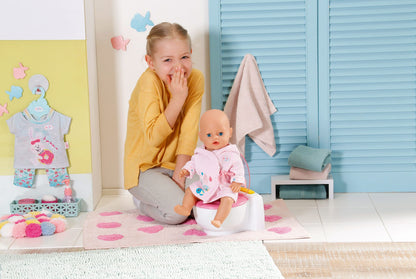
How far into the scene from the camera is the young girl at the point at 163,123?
2416 mm

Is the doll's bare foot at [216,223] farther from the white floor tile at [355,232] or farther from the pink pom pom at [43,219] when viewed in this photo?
the pink pom pom at [43,219]

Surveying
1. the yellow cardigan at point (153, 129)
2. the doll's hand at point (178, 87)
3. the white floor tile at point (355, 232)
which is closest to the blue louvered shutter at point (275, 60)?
the yellow cardigan at point (153, 129)

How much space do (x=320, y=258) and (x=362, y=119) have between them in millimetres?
1081

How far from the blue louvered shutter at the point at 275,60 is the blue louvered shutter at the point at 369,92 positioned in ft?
0.21

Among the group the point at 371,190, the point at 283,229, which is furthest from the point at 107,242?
the point at 371,190

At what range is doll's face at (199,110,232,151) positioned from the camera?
225 centimetres

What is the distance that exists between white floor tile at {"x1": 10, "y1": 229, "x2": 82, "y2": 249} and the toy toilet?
49 centimetres

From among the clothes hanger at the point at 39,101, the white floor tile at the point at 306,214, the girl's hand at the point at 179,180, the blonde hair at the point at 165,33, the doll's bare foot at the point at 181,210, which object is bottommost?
the white floor tile at the point at 306,214

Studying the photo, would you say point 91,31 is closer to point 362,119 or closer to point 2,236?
point 2,236

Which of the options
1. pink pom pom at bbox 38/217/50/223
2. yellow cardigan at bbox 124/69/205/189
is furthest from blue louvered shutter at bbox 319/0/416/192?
pink pom pom at bbox 38/217/50/223

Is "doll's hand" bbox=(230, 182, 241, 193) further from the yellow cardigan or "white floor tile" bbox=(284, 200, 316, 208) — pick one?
"white floor tile" bbox=(284, 200, 316, 208)

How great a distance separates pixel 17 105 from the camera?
2.64 m

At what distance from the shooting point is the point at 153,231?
2336mm

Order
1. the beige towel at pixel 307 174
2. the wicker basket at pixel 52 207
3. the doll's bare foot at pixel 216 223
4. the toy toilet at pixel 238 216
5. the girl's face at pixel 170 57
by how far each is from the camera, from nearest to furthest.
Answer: the doll's bare foot at pixel 216 223
the toy toilet at pixel 238 216
the girl's face at pixel 170 57
the wicker basket at pixel 52 207
the beige towel at pixel 307 174
